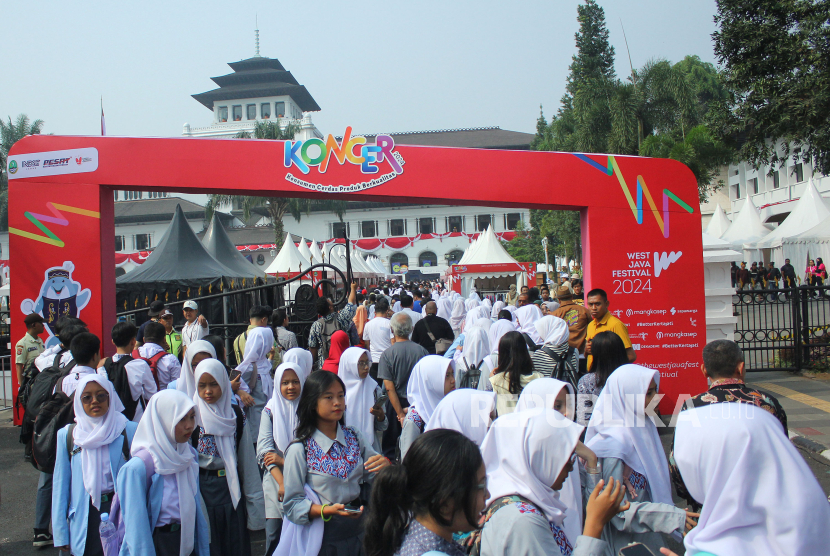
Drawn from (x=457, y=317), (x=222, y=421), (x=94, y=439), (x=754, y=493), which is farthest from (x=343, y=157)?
(x=754, y=493)

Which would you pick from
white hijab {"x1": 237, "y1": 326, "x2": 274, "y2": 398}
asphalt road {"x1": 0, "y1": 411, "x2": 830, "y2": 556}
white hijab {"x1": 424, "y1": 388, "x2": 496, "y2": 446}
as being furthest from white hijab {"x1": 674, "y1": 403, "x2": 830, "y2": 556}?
white hijab {"x1": 237, "y1": 326, "x2": 274, "y2": 398}

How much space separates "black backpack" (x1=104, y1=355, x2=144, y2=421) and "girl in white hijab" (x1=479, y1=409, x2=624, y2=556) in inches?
144

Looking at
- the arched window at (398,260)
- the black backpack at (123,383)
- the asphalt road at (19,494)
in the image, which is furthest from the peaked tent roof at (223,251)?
the arched window at (398,260)

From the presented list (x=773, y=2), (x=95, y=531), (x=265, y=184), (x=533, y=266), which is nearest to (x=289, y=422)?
(x=95, y=531)

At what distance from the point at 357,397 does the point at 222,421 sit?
1272mm

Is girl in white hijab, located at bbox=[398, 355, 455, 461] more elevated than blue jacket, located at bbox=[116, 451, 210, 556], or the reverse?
girl in white hijab, located at bbox=[398, 355, 455, 461]

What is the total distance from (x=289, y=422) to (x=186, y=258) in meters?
12.6

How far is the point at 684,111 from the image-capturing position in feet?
73.0

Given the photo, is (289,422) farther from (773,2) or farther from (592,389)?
(773,2)

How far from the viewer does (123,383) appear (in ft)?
15.9

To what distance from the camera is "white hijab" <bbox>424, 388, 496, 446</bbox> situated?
10.6 ft

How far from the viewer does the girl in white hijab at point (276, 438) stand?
3.45m

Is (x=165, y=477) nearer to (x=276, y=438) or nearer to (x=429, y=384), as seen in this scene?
(x=276, y=438)

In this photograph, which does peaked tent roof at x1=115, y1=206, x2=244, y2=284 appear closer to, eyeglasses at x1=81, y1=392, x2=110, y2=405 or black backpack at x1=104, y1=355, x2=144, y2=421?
black backpack at x1=104, y1=355, x2=144, y2=421
